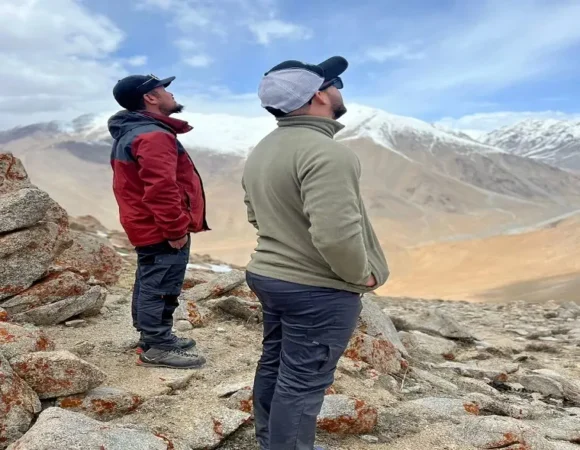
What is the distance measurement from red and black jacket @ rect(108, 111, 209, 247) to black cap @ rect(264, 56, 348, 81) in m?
1.27

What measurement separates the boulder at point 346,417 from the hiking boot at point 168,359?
1083 millimetres

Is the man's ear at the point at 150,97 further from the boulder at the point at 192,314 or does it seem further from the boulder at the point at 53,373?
the boulder at the point at 192,314

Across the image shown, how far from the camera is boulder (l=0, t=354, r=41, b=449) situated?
297 cm

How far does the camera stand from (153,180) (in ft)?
12.4

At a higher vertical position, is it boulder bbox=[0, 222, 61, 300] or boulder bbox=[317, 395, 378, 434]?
boulder bbox=[0, 222, 61, 300]

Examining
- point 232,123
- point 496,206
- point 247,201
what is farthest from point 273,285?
point 232,123

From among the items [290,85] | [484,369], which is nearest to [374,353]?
[484,369]

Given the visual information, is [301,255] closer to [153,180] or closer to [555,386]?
[153,180]

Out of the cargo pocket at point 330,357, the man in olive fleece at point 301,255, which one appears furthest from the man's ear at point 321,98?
the cargo pocket at point 330,357

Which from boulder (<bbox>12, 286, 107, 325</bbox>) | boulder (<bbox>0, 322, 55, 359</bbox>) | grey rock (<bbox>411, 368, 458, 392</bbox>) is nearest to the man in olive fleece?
boulder (<bbox>0, 322, 55, 359</bbox>)

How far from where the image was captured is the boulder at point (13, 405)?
117 inches

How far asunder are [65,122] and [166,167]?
4528 inches

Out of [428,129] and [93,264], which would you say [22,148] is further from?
[93,264]

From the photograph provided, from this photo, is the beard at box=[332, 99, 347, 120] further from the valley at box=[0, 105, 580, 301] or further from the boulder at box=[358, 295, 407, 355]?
the valley at box=[0, 105, 580, 301]
